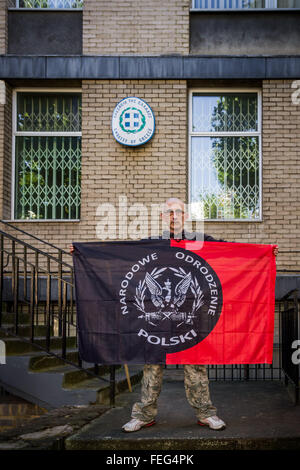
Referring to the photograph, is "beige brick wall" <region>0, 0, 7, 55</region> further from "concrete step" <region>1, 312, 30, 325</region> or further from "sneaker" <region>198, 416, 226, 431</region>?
"sneaker" <region>198, 416, 226, 431</region>

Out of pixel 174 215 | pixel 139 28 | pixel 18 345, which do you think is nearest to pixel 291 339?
pixel 174 215

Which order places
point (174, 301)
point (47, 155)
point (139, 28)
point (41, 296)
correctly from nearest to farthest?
1. point (174, 301)
2. point (41, 296)
3. point (139, 28)
4. point (47, 155)

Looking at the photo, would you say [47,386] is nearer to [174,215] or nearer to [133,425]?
[133,425]

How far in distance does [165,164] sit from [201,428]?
17.6 feet

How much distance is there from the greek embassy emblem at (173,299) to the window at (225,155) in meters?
4.15

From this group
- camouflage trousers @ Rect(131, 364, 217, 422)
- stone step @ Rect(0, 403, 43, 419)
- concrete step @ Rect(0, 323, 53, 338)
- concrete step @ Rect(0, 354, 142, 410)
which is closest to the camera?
camouflage trousers @ Rect(131, 364, 217, 422)

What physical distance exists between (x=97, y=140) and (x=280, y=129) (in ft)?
10.7

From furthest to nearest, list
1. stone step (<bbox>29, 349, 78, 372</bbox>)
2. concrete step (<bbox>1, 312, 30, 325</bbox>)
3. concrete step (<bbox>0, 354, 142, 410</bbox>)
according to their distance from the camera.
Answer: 1. concrete step (<bbox>1, 312, 30, 325</bbox>)
2. stone step (<bbox>29, 349, 78, 372</bbox>)
3. concrete step (<bbox>0, 354, 142, 410</bbox>)

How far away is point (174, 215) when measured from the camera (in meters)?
5.34

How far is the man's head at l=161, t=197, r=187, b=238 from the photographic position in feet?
17.3

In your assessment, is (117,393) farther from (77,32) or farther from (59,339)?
(77,32)

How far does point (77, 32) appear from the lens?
9.91m

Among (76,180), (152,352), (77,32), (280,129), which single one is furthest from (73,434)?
(77,32)

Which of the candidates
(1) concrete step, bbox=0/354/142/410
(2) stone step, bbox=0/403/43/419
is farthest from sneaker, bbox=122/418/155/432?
(2) stone step, bbox=0/403/43/419
